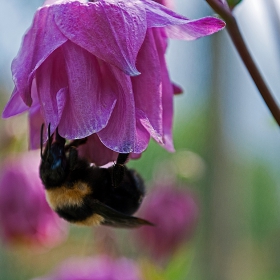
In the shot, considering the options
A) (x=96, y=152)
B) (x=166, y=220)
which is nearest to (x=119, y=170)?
(x=96, y=152)

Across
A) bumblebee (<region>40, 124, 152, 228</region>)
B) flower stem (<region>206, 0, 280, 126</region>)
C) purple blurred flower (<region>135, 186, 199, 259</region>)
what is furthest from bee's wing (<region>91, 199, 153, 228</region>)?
purple blurred flower (<region>135, 186, 199, 259</region>)

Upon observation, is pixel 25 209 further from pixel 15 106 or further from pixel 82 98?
pixel 82 98

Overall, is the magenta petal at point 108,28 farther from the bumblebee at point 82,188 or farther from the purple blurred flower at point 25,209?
the purple blurred flower at point 25,209

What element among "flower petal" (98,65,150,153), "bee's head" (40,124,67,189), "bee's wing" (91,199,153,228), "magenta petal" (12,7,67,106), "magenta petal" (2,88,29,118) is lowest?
"bee's wing" (91,199,153,228)

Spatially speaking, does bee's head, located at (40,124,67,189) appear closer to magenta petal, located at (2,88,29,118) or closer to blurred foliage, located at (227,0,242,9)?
magenta petal, located at (2,88,29,118)

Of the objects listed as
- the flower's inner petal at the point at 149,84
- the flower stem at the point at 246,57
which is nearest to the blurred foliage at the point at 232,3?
the flower stem at the point at 246,57
